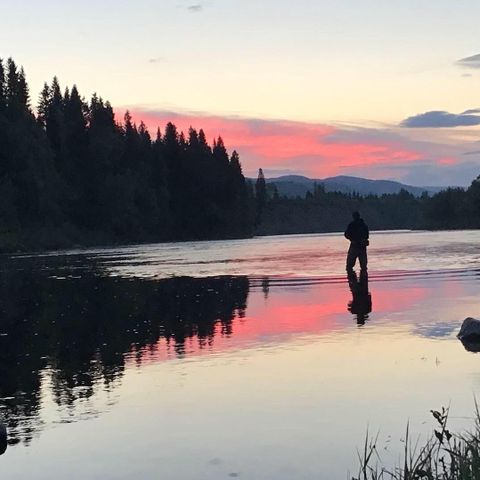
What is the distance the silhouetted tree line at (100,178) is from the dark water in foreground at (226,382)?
69.4 meters

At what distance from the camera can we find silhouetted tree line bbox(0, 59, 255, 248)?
91125mm

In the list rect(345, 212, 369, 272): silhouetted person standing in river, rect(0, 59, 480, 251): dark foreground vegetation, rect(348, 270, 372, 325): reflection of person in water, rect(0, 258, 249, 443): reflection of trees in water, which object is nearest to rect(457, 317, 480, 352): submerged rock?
rect(348, 270, 372, 325): reflection of person in water

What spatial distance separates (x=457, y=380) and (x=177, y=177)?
135 m

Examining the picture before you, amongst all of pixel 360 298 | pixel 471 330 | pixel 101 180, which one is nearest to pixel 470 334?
pixel 471 330

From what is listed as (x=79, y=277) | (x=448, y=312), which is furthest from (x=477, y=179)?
(x=448, y=312)

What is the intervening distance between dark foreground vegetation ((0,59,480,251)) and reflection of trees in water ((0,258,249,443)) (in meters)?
59.4

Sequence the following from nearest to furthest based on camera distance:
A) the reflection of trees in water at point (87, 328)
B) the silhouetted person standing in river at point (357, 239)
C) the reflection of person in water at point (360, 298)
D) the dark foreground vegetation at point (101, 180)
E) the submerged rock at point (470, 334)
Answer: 1. the reflection of trees in water at point (87, 328)
2. the submerged rock at point (470, 334)
3. the reflection of person in water at point (360, 298)
4. the silhouetted person standing in river at point (357, 239)
5. the dark foreground vegetation at point (101, 180)

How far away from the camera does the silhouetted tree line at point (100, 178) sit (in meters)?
91.1

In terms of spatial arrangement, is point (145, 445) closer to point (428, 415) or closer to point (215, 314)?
point (428, 415)

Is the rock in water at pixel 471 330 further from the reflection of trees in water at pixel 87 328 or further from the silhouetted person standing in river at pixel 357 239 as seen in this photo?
the silhouetted person standing in river at pixel 357 239

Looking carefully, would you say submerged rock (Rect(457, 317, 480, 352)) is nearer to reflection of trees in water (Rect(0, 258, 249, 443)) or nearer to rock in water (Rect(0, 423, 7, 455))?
reflection of trees in water (Rect(0, 258, 249, 443))

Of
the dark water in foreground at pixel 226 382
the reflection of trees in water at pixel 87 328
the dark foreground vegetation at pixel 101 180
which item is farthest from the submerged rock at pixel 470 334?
the dark foreground vegetation at pixel 101 180

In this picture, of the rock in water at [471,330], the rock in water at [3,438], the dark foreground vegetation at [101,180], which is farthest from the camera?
the dark foreground vegetation at [101,180]

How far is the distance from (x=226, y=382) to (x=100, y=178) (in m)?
104
